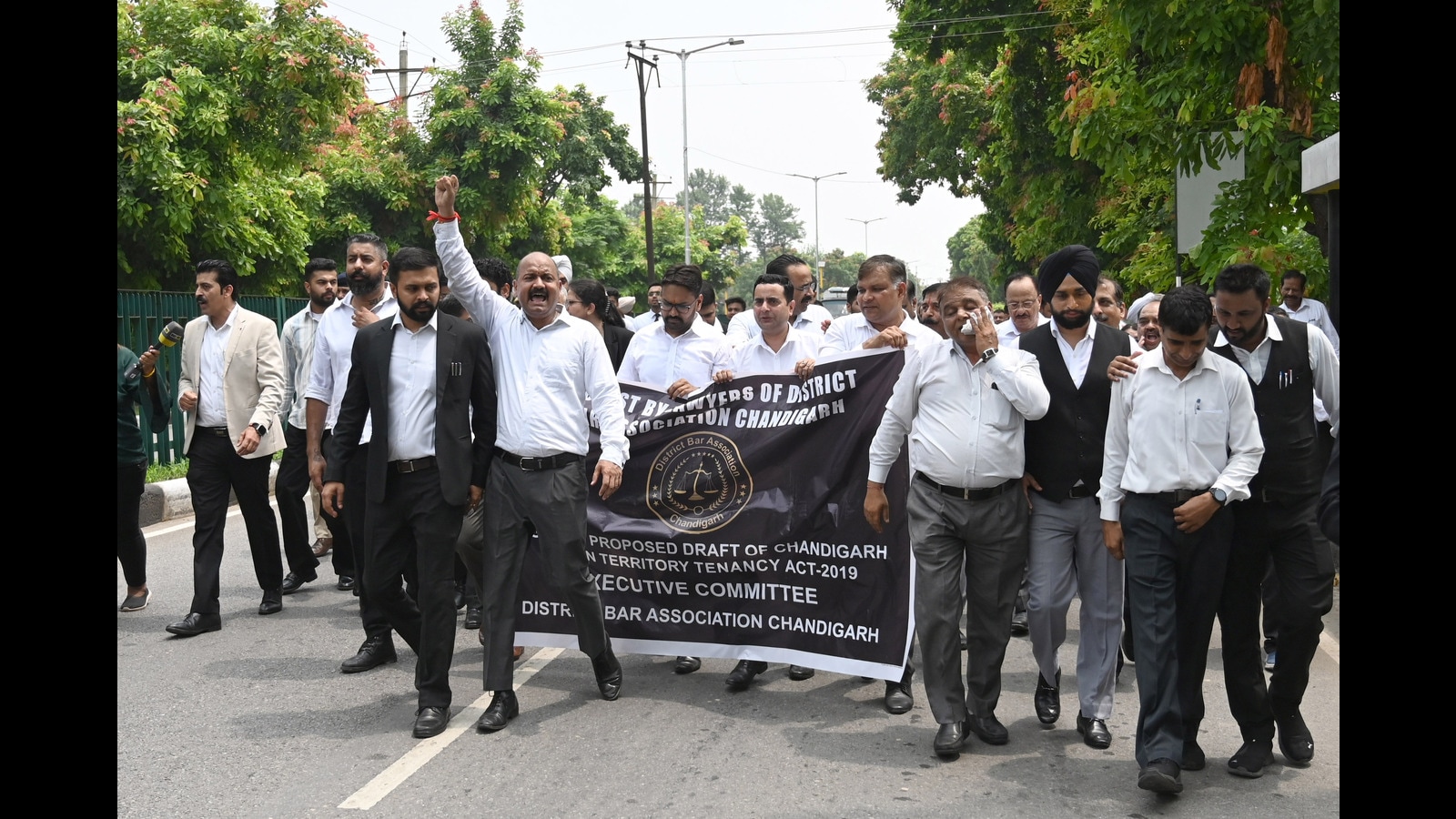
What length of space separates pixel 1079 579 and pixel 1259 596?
84 cm

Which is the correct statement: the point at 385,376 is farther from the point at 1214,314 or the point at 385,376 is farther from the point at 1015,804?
the point at 1214,314

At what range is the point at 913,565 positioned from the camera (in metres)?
6.19

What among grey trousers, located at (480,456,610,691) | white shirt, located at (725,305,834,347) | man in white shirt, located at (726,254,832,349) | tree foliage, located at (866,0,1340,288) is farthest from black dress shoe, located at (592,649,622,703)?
tree foliage, located at (866,0,1340,288)

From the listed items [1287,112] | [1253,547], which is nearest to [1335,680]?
[1253,547]

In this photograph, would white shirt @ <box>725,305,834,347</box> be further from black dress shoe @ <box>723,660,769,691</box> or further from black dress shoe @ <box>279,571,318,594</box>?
black dress shoe @ <box>279,571,318,594</box>

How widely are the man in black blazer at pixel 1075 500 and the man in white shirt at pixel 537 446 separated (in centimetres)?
188

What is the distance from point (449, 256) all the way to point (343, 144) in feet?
89.7

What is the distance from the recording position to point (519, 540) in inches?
236

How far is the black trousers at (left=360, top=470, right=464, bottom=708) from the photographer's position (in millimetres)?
5770

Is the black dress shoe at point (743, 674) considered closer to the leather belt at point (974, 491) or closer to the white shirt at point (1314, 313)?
the leather belt at point (974, 491)

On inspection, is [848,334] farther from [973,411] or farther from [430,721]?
[430,721]

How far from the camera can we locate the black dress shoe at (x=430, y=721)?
560cm

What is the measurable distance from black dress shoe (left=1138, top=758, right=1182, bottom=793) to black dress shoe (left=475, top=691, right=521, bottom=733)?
2685 mm
